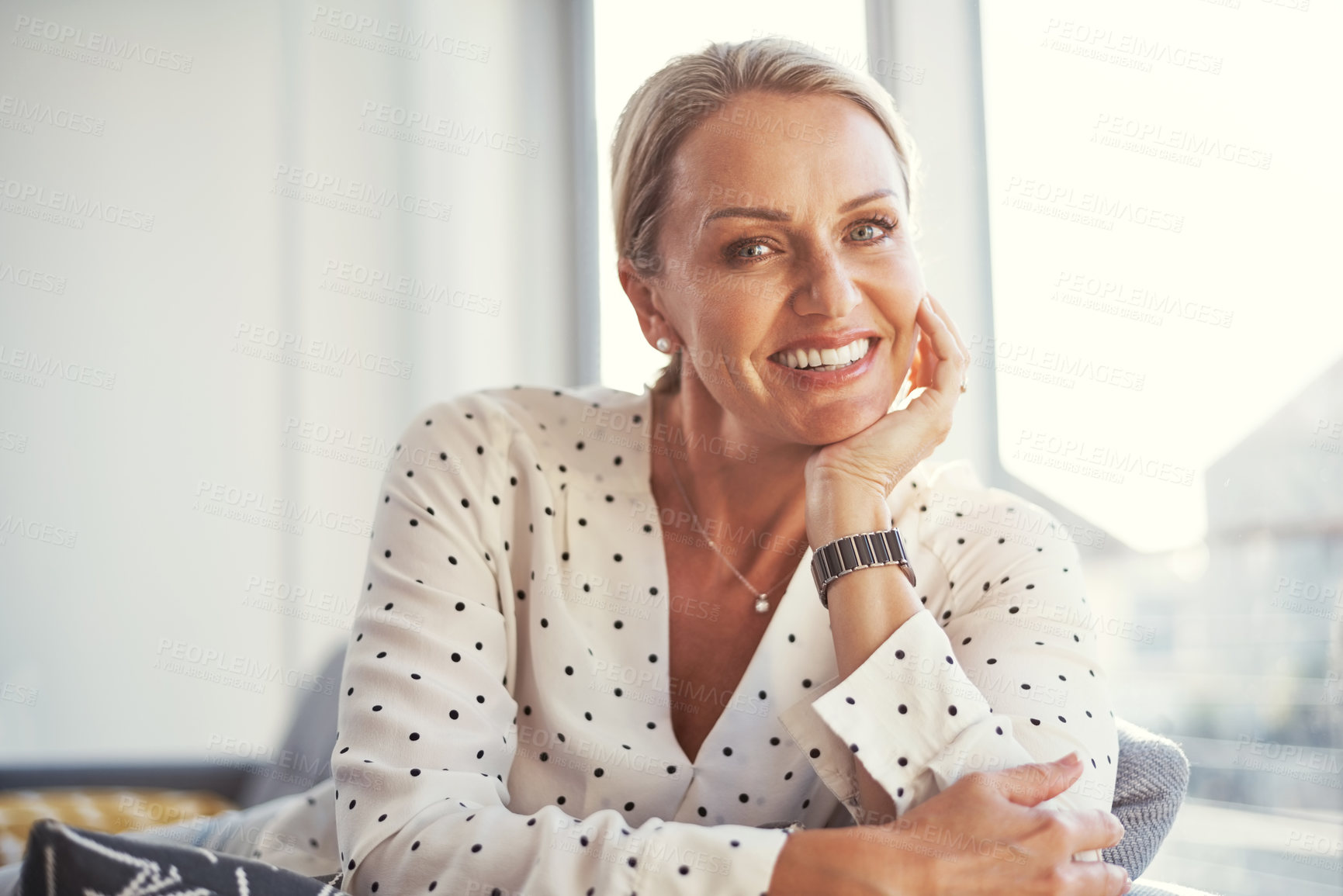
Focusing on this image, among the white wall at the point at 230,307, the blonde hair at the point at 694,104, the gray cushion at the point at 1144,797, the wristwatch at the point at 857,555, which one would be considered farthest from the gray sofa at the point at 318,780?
the white wall at the point at 230,307

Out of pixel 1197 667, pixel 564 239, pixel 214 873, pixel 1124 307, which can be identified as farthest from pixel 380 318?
pixel 214 873

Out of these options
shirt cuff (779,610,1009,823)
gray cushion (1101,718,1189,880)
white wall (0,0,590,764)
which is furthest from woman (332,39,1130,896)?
white wall (0,0,590,764)

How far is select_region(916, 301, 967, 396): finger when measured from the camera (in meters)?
1.43

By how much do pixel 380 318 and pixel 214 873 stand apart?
2939 millimetres

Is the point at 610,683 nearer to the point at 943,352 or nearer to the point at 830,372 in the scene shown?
the point at 830,372

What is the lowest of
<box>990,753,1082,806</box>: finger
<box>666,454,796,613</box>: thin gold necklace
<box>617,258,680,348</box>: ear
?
<box>990,753,1082,806</box>: finger

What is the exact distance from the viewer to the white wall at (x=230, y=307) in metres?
3.20

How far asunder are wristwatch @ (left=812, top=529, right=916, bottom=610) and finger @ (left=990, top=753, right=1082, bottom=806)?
274 mm

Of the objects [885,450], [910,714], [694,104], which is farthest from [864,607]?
[694,104]

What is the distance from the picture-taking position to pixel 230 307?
11.2 ft

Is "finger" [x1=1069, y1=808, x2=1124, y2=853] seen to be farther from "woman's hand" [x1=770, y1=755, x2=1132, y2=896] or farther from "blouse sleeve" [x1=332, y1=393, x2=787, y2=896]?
"blouse sleeve" [x1=332, y1=393, x2=787, y2=896]

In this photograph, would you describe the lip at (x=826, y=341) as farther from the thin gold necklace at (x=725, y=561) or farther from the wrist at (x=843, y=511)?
the thin gold necklace at (x=725, y=561)

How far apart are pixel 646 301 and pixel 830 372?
38 centimetres

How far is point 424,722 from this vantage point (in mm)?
1180
